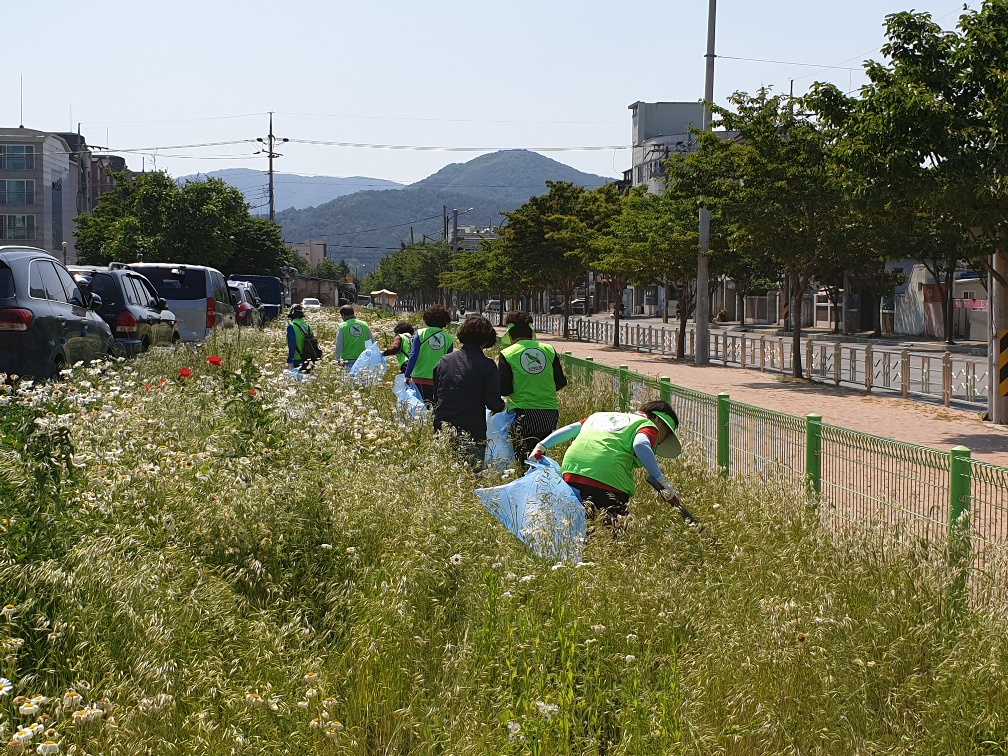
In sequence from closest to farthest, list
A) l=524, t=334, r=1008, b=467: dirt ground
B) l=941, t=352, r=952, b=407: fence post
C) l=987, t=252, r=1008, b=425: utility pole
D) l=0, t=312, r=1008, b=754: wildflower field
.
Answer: l=0, t=312, r=1008, b=754: wildflower field → l=524, t=334, r=1008, b=467: dirt ground → l=987, t=252, r=1008, b=425: utility pole → l=941, t=352, r=952, b=407: fence post

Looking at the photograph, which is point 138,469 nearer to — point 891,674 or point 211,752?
point 211,752

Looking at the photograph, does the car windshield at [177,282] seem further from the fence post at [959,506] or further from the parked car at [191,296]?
the fence post at [959,506]

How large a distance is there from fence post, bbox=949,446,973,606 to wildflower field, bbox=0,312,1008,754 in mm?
95

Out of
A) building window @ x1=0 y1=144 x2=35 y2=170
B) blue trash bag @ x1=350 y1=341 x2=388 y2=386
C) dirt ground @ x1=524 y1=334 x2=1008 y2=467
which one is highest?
building window @ x1=0 y1=144 x2=35 y2=170

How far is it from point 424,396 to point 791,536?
4931 mm

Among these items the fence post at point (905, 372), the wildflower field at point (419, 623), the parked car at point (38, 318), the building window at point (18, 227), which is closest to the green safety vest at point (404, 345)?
the parked car at point (38, 318)

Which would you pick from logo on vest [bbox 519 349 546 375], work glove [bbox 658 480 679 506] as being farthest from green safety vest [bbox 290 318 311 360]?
work glove [bbox 658 480 679 506]

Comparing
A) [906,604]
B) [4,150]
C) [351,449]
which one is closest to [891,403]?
[351,449]

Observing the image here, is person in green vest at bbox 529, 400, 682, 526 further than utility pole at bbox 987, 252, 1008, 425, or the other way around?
utility pole at bbox 987, 252, 1008, 425

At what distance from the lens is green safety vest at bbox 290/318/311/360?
45.1ft

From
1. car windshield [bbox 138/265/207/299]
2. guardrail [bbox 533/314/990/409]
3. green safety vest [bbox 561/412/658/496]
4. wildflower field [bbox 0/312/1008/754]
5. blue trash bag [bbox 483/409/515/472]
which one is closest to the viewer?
wildflower field [bbox 0/312/1008/754]

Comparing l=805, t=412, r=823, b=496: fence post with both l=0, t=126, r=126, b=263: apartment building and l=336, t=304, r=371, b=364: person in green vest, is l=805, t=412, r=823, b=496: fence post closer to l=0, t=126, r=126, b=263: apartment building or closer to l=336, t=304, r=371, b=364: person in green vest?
l=336, t=304, r=371, b=364: person in green vest

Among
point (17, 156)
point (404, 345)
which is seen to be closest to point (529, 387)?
point (404, 345)

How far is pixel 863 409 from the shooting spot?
63.4ft
